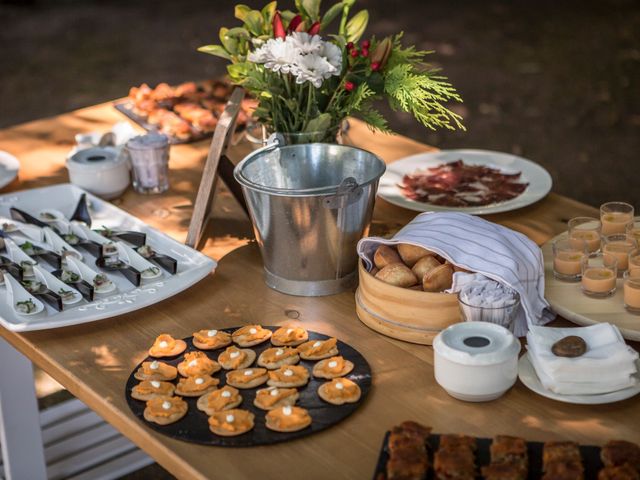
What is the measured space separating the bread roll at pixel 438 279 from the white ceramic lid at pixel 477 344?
169 millimetres

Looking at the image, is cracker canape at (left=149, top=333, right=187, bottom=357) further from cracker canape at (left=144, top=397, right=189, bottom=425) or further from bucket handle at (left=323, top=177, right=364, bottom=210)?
bucket handle at (left=323, top=177, right=364, bottom=210)

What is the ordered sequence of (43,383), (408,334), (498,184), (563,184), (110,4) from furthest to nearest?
(110,4) < (563,184) < (43,383) < (498,184) < (408,334)

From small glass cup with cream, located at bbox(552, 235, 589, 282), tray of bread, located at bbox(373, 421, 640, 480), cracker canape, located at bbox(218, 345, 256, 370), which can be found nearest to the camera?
tray of bread, located at bbox(373, 421, 640, 480)

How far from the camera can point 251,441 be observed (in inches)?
60.5

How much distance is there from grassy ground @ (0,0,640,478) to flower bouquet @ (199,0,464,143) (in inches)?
123

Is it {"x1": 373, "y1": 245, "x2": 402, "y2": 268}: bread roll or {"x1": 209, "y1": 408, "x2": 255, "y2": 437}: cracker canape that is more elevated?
{"x1": 373, "y1": 245, "x2": 402, "y2": 268}: bread roll

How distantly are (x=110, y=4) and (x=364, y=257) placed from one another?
25.9 feet

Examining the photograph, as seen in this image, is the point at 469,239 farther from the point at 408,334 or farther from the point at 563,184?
the point at 563,184

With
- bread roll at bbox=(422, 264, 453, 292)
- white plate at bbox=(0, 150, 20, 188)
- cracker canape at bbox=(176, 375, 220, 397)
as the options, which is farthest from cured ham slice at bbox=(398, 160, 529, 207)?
white plate at bbox=(0, 150, 20, 188)

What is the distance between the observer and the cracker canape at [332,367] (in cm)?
170

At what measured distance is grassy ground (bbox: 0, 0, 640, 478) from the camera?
5.73 metres

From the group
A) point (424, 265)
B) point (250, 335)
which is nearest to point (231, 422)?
point (250, 335)

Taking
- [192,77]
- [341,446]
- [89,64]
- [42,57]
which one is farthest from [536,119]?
[341,446]

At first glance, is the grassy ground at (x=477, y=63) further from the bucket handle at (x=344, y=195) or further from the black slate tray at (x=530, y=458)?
the black slate tray at (x=530, y=458)
